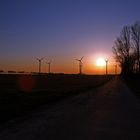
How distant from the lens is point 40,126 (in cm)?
1270

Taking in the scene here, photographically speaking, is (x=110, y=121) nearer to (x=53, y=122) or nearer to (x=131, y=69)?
(x=53, y=122)

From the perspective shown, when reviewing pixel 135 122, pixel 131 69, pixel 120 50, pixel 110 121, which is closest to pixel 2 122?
pixel 110 121

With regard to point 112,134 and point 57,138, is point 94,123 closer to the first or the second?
point 112,134

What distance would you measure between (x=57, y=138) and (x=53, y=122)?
135 inches

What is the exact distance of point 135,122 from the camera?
14.3m

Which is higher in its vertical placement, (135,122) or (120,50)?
(120,50)

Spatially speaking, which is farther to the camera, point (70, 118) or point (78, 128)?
point (70, 118)

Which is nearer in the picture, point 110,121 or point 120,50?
point 110,121

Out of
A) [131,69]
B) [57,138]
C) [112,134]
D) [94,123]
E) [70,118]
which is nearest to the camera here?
[57,138]

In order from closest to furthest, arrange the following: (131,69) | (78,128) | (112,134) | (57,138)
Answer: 1. (57,138)
2. (112,134)
3. (78,128)
4. (131,69)

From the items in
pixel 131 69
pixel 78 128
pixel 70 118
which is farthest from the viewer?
pixel 131 69

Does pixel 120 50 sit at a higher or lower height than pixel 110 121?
higher

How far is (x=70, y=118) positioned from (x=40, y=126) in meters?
2.68

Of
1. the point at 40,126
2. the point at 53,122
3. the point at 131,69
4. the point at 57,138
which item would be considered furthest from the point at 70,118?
the point at 131,69
